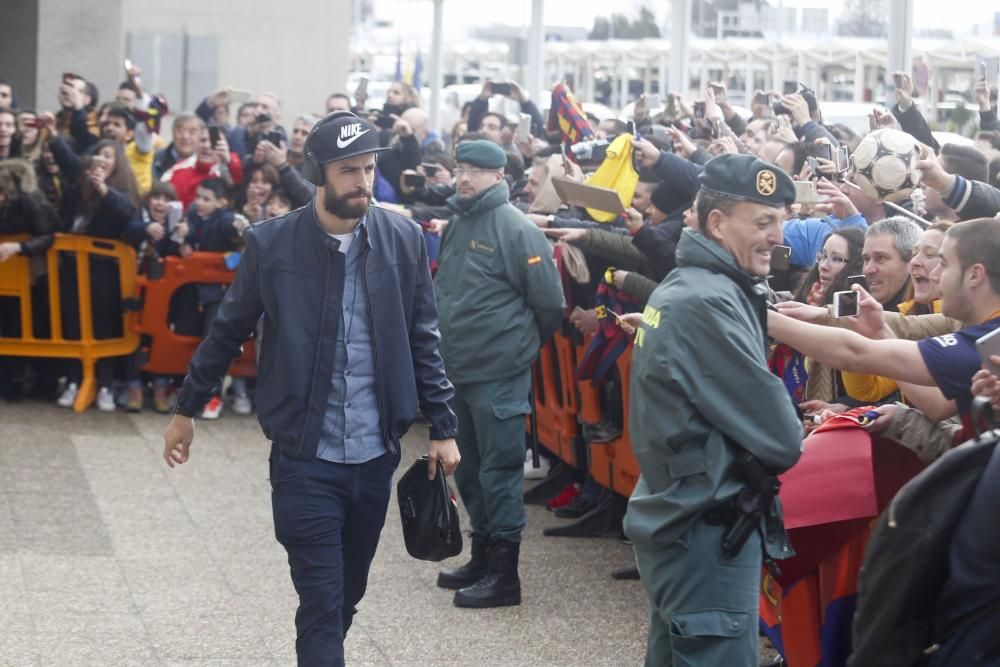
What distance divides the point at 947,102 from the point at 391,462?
62.8ft

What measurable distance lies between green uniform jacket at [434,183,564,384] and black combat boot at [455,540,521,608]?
84 cm

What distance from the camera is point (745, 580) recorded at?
13.9 feet

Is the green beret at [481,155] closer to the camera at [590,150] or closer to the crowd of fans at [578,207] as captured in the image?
the crowd of fans at [578,207]

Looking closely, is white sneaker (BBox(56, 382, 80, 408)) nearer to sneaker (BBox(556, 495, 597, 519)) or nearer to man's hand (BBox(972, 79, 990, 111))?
sneaker (BBox(556, 495, 597, 519))

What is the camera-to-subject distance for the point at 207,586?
7066 millimetres

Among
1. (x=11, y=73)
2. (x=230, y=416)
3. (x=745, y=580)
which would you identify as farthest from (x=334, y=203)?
(x=11, y=73)

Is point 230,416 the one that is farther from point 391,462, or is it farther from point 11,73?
point 11,73

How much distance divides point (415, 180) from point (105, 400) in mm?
2885

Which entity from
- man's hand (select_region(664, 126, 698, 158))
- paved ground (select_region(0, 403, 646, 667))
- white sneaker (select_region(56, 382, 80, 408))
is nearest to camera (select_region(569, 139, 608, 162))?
man's hand (select_region(664, 126, 698, 158))

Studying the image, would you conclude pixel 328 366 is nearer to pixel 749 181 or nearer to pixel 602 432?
pixel 749 181

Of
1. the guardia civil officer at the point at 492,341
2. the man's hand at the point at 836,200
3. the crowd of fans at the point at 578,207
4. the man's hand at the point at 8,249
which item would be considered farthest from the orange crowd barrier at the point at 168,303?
the man's hand at the point at 836,200

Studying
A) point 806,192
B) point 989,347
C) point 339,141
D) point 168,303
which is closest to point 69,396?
point 168,303

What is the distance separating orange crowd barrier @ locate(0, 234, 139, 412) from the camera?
36.3ft

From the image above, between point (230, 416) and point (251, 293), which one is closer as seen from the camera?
point (251, 293)
